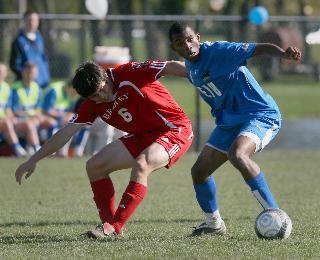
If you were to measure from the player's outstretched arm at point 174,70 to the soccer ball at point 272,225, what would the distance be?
50.3 inches

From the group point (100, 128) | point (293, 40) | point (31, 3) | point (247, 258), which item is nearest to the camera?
point (247, 258)

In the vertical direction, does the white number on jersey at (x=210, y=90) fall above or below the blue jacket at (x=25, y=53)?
above

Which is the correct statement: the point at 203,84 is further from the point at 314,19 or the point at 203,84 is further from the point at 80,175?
the point at 314,19

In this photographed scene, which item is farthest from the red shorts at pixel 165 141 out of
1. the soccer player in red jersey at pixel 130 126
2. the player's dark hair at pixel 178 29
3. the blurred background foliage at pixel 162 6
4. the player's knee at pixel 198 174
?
the blurred background foliage at pixel 162 6

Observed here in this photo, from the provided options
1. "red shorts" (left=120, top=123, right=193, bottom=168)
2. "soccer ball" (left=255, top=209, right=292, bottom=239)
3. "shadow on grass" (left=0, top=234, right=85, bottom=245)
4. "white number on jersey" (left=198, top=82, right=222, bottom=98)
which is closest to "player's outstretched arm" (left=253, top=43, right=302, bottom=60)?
"white number on jersey" (left=198, top=82, right=222, bottom=98)

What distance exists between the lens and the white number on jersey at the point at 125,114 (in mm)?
7094

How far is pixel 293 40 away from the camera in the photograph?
28.1 metres

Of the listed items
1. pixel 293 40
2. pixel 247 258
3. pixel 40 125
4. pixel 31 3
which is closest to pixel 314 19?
pixel 40 125

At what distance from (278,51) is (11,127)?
7.65m

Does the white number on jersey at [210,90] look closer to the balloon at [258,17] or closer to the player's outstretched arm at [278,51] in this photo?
the player's outstretched arm at [278,51]

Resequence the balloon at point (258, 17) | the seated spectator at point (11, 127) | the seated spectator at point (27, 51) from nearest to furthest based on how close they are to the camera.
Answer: the seated spectator at point (11, 127)
the seated spectator at point (27, 51)
the balloon at point (258, 17)

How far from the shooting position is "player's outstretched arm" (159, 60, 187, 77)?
7121mm

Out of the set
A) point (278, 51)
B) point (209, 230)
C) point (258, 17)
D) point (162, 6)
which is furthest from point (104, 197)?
point (162, 6)

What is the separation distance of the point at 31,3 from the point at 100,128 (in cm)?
3014
